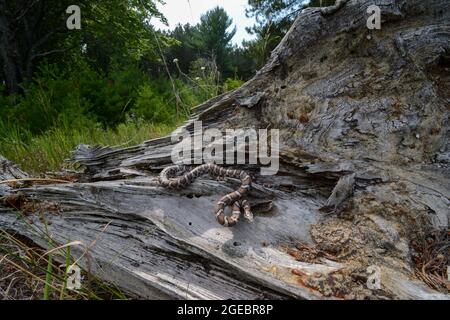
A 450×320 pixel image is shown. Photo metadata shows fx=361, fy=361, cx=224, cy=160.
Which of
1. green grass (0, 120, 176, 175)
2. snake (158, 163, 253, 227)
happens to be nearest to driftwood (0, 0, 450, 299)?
snake (158, 163, 253, 227)

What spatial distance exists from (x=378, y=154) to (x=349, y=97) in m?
0.74

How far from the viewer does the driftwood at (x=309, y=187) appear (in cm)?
290

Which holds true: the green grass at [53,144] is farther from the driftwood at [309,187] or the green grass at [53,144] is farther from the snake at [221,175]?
the snake at [221,175]

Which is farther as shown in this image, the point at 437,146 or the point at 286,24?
the point at 286,24

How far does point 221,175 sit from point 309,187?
3.05 feet

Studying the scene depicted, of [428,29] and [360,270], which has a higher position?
[428,29]

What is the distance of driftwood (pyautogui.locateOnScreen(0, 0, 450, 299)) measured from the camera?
9.51ft

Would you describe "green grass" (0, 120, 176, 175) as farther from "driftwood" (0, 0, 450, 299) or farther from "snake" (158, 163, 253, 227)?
"snake" (158, 163, 253, 227)

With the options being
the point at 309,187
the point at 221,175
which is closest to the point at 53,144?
the point at 221,175

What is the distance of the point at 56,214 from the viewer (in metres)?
3.77

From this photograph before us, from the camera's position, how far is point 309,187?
12.3 feet

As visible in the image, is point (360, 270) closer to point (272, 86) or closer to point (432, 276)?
point (432, 276)
